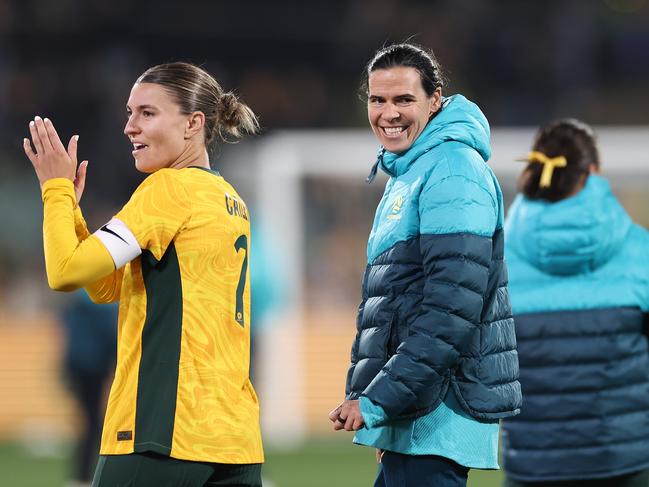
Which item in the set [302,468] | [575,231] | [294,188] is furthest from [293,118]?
[575,231]

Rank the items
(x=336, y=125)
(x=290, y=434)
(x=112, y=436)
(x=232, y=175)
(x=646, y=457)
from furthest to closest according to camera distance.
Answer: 1. (x=336, y=125)
2. (x=232, y=175)
3. (x=290, y=434)
4. (x=646, y=457)
5. (x=112, y=436)

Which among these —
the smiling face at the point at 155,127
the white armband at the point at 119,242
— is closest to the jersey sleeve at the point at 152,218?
the white armband at the point at 119,242

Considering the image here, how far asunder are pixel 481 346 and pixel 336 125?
13844 mm

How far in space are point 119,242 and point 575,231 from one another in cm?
186

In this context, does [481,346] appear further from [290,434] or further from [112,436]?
[290,434]

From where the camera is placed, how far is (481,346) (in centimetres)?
Answer: 350

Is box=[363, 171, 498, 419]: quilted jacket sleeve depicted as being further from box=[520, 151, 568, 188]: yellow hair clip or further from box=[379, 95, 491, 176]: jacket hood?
box=[520, 151, 568, 188]: yellow hair clip

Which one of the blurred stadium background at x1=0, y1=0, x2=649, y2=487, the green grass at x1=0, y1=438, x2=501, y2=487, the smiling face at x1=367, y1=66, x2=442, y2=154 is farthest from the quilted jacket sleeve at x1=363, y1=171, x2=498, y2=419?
the blurred stadium background at x1=0, y1=0, x2=649, y2=487

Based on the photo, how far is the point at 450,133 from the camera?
362 cm

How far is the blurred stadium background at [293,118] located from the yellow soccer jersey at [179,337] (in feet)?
23.0

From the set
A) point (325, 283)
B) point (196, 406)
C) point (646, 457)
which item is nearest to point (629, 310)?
point (646, 457)

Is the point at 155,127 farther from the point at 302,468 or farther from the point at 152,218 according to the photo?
the point at 302,468

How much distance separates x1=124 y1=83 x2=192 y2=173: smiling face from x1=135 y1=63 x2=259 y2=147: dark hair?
0.03 meters

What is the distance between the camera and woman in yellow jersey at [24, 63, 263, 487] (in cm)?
331
